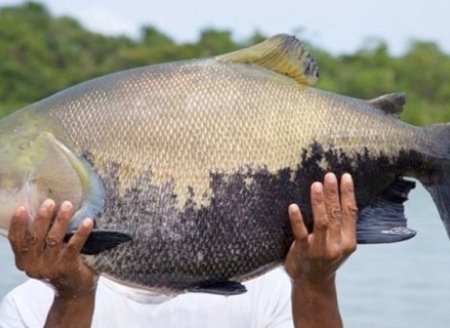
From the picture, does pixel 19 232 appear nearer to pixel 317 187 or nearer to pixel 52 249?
pixel 52 249

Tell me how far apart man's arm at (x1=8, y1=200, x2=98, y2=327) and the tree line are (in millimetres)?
24166

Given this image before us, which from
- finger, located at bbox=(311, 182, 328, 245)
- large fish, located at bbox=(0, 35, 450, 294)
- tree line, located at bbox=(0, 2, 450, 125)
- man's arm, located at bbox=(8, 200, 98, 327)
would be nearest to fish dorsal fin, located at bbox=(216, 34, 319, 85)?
large fish, located at bbox=(0, 35, 450, 294)

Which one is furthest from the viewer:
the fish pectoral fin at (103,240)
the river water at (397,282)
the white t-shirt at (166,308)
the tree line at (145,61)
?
the tree line at (145,61)

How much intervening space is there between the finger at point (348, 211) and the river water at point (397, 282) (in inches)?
259

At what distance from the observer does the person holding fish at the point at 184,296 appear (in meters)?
3.30

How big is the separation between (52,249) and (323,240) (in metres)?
0.65

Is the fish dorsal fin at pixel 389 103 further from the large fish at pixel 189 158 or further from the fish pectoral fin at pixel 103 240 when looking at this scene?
the fish pectoral fin at pixel 103 240

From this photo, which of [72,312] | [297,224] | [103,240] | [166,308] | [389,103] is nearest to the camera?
[103,240]

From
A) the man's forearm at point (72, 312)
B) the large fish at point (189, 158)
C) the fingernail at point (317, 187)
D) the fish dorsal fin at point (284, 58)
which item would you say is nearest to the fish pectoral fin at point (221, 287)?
the large fish at point (189, 158)

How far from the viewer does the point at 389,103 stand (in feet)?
11.2

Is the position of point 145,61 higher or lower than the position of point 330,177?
higher

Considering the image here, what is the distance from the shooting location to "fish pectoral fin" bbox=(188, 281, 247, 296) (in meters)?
3.26

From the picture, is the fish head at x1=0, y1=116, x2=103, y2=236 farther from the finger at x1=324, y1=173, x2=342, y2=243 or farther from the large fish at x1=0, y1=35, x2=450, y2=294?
the finger at x1=324, y1=173, x2=342, y2=243

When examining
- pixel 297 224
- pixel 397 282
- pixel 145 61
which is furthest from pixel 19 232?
pixel 145 61
